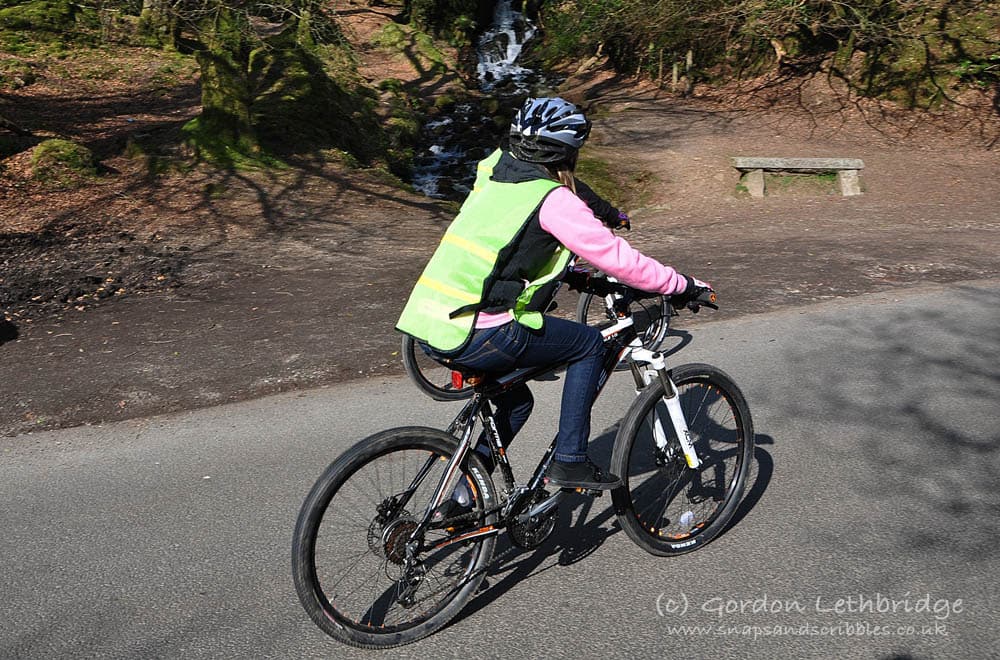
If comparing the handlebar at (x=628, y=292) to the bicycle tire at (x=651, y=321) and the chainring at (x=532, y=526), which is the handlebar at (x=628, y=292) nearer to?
the bicycle tire at (x=651, y=321)

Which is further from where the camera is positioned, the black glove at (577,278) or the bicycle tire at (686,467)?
the black glove at (577,278)

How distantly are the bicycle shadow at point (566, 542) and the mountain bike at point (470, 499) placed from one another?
0.60 feet

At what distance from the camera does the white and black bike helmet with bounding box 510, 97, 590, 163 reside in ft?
11.1

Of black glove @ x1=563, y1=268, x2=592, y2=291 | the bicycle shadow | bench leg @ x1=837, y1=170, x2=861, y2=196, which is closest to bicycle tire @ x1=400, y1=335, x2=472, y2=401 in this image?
the bicycle shadow

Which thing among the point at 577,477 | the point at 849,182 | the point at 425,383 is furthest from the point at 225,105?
the point at 577,477

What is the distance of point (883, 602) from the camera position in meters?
3.62

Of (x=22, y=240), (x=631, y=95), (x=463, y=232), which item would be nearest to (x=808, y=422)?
(x=463, y=232)

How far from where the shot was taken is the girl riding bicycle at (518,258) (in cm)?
332

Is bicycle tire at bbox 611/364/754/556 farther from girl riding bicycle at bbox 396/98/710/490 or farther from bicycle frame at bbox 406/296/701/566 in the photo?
girl riding bicycle at bbox 396/98/710/490

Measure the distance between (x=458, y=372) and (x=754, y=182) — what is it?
441 inches

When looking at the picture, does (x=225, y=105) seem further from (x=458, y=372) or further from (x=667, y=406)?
(x=667, y=406)

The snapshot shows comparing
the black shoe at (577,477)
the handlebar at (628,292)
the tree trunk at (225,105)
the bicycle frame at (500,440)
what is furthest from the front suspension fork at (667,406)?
the tree trunk at (225,105)

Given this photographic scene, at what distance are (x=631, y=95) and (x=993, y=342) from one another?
16.5 metres

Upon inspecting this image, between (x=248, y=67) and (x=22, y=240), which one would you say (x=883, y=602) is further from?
(x=248, y=67)
